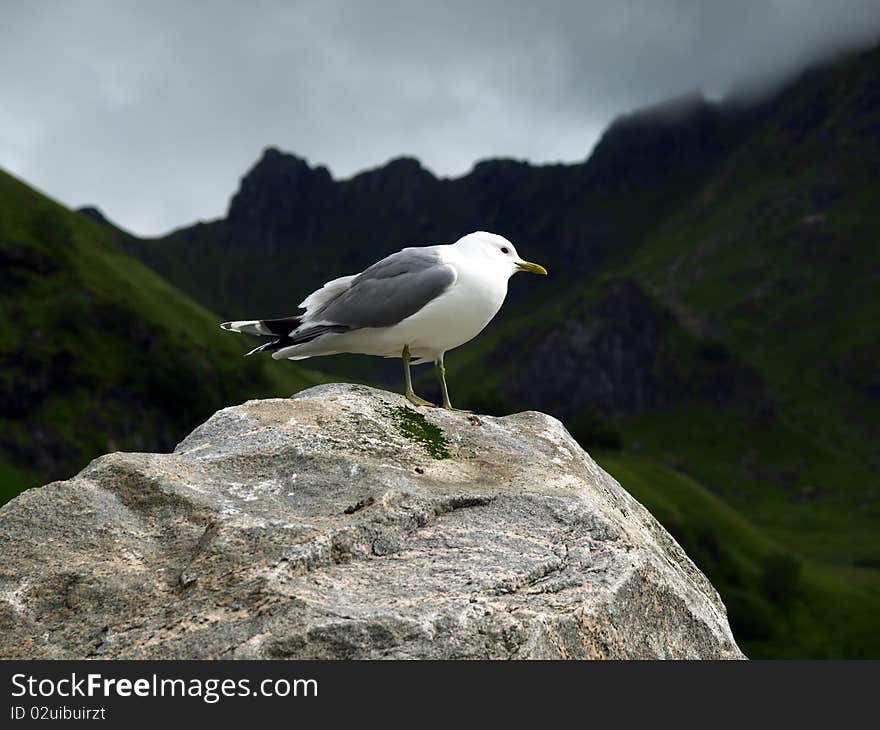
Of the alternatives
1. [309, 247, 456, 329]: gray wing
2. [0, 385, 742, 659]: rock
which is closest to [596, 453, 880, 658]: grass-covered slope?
[309, 247, 456, 329]: gray wing

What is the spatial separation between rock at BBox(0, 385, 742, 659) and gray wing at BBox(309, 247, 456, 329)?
2029mm

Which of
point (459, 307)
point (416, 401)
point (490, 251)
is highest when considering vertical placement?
point (490, 251)

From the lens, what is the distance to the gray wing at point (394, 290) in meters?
14.8

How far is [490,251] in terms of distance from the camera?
15797mm

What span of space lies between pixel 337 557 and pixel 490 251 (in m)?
6.75

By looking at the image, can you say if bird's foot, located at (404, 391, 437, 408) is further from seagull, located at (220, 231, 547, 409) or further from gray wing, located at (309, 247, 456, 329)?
gray wing, located at (309, 247, 456, 329)

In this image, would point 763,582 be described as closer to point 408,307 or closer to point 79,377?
point 79,377

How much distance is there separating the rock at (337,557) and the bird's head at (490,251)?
129 inches

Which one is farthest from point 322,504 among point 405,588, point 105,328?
point 105,328

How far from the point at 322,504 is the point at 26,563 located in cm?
330

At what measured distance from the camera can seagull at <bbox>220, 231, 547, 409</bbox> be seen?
14891 millimetres

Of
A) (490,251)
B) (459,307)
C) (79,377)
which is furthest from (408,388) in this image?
(79,377)

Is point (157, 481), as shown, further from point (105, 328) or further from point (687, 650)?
point (105, 328)

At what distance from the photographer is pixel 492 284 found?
15227 millimetres
